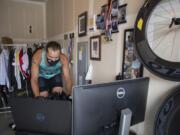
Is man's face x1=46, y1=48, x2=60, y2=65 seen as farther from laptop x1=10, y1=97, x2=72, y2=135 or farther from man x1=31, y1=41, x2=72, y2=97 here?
laptop x1=10, y1=97, x2=72, y2=135

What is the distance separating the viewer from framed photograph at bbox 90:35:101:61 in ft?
7.13

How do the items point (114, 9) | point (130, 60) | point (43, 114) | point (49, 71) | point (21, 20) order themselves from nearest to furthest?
point (43, 114) → point (130, 60) → point (114, 9) → point (49, 71) → point (21, 20)

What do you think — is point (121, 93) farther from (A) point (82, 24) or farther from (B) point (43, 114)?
(A) point (82, 24)

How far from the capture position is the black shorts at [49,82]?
2.62 meters

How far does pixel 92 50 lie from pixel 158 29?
116 centimetres

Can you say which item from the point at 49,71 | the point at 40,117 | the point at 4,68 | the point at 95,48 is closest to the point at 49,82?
the point at 49,71

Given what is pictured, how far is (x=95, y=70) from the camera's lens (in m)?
2.35

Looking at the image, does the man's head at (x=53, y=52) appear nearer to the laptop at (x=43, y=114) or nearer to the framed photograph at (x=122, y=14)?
the framed photograph at (x=122, y=14)

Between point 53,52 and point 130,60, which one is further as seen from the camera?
point 53,52

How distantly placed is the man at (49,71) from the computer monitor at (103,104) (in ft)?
4.19

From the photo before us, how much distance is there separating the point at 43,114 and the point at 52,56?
1182 mm

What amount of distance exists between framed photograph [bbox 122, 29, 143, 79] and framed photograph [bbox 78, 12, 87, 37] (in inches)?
40.2

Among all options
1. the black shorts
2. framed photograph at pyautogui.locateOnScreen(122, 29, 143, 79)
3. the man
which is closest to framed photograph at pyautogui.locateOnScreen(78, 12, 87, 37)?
the man

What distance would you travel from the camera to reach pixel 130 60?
159 cm
